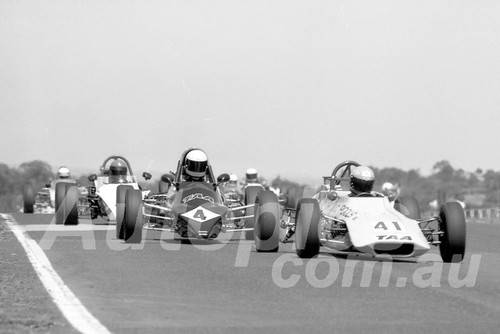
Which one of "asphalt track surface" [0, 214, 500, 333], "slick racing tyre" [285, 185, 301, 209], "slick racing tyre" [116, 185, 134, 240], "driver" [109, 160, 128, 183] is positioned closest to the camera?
"asphalt track surface" [0, 214, 500, 333]

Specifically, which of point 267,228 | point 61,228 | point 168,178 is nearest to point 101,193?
point 61,228

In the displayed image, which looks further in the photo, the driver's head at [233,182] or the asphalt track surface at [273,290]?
the driver's head at [233,182]

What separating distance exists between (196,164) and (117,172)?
36.1 ft

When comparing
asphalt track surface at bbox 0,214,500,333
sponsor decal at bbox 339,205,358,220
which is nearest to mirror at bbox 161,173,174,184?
asphalt track surface at bbox 0,214,500,333

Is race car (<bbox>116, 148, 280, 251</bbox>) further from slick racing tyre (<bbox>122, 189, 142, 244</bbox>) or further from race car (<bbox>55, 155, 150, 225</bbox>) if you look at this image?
race car (<bbox>55, 155, 150, 225</bbox>)

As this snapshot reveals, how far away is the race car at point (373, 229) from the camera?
18.2 metres

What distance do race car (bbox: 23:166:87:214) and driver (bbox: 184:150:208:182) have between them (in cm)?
1505

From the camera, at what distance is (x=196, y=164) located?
2494cm

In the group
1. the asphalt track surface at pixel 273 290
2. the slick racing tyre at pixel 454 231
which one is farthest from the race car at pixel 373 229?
the asphalt track surface at pixel 273 290

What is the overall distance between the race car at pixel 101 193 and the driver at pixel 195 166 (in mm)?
5721

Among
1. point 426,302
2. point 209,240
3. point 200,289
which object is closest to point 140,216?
point 209,240

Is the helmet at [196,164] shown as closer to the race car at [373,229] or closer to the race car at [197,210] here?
the race car at [197,210]

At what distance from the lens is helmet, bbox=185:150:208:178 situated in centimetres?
2494

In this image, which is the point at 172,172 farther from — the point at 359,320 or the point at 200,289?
the point at 359,320
